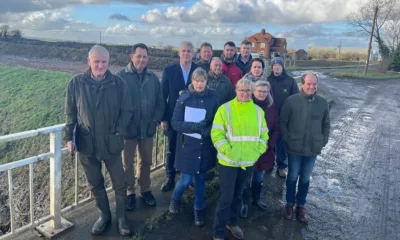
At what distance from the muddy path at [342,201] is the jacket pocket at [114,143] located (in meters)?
1.09

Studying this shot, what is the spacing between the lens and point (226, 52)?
5.01m

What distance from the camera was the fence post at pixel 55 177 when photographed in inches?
131

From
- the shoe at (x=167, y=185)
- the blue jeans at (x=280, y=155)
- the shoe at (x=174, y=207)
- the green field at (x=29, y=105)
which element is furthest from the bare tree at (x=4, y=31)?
the shoe at (x=174, y=207)

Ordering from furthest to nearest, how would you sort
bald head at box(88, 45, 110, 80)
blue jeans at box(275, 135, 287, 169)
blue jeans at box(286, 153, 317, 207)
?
blue jeans at box(275, 135, 287, 169)
blue jeans at box(286, 153, 317, 207)
bald head at box(88, 45, 110, 80)

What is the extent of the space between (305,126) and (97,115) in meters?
2.52

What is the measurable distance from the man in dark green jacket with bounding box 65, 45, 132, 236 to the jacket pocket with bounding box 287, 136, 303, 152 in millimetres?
2078

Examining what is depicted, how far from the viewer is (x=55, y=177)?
3.38m

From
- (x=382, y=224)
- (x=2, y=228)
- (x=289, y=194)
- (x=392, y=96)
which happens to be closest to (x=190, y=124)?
(x=289, y=194)

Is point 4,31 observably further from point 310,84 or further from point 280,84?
point 310,84

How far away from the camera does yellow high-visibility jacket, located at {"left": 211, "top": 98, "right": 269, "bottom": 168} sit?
10.7ft

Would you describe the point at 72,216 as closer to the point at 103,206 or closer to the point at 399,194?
the point at 103,206

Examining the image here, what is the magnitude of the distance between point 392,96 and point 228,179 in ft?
55.3

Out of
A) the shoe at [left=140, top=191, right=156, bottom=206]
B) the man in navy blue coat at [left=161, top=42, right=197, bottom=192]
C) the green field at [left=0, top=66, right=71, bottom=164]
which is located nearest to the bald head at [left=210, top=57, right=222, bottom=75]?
the man in navy blue coat at [left=161, top=42, right=197, bottom=192]

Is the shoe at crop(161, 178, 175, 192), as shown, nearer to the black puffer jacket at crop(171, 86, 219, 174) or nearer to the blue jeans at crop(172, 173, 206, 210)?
the blue jeans at crop(172, 173, 206, 210)
